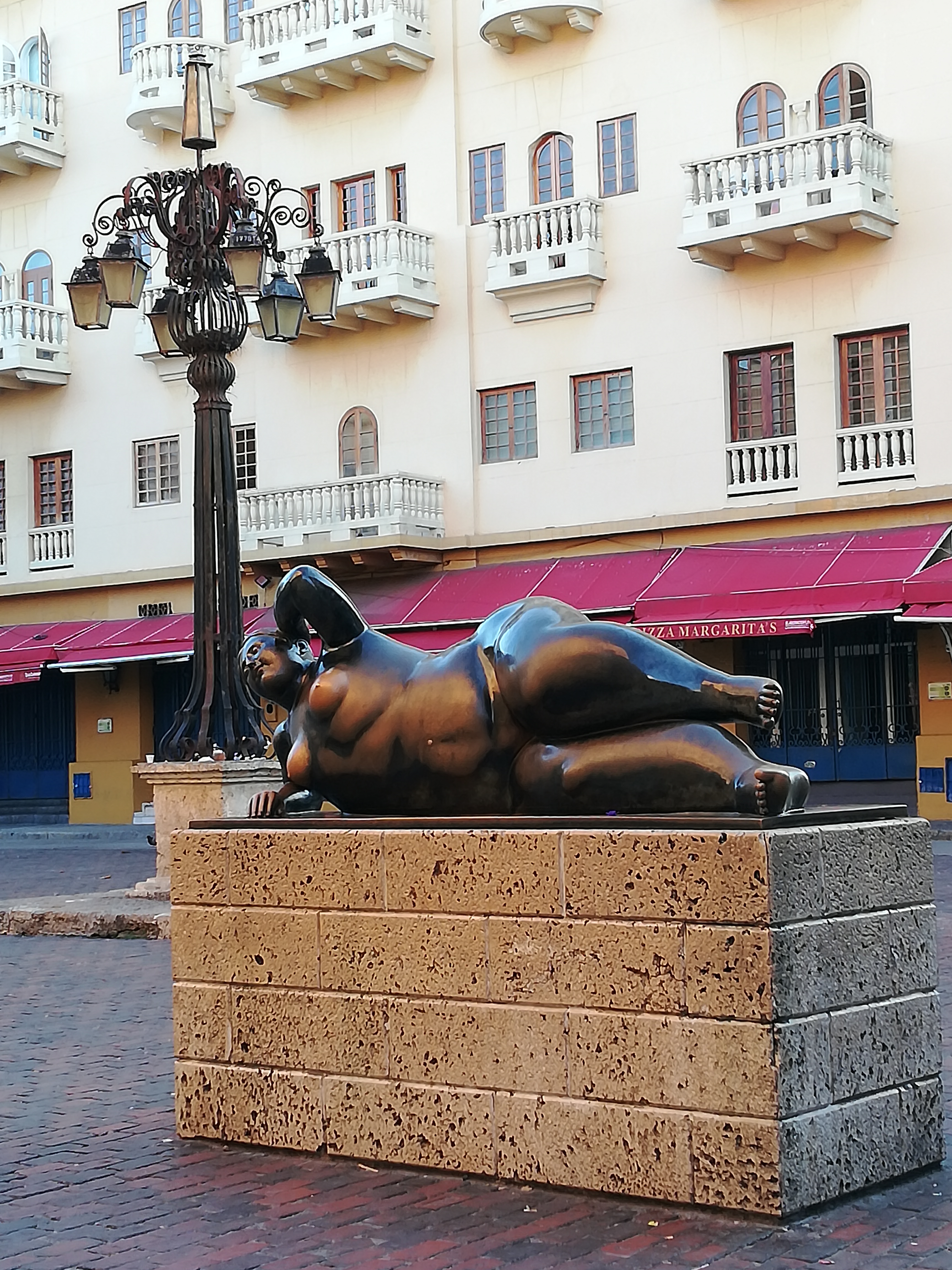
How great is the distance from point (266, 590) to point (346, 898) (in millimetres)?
23656

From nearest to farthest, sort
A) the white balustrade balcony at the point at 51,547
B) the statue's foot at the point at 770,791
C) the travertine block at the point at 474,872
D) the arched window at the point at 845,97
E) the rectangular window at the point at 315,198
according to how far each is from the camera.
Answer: the statue's foot at the point at 770,791 < the travertine block at the point at 474,872 < the arched window at the point at 845,97 < the rectangular window at the point at 315,198 < the white balustrade balcony at the point at 51,547

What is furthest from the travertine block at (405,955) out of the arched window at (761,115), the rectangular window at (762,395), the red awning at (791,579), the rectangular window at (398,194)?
the rectangular window at (398,194)

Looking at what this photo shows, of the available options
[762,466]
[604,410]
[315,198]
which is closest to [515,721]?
[762,466]

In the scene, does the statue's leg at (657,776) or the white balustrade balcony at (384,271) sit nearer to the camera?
the statue's leg at (657,776)

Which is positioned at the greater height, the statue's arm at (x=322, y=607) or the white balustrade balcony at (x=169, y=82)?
the white balustrade balcony at (x=169, y=82)

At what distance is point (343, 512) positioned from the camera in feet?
87.2

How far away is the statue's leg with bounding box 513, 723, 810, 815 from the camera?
180 inches

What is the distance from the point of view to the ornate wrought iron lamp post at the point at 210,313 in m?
13.5

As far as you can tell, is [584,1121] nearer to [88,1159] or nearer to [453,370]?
[88,1159]

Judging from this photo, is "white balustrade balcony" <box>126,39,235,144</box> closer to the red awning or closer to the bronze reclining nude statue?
the red awning

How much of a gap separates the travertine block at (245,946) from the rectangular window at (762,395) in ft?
62.9

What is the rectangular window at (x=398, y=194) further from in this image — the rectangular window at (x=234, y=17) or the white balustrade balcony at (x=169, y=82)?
the rectangular window at (x=234, y=17)

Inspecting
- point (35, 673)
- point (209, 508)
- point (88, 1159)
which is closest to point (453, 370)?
point (35, 673)

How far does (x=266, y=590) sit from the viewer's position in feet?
93.4
